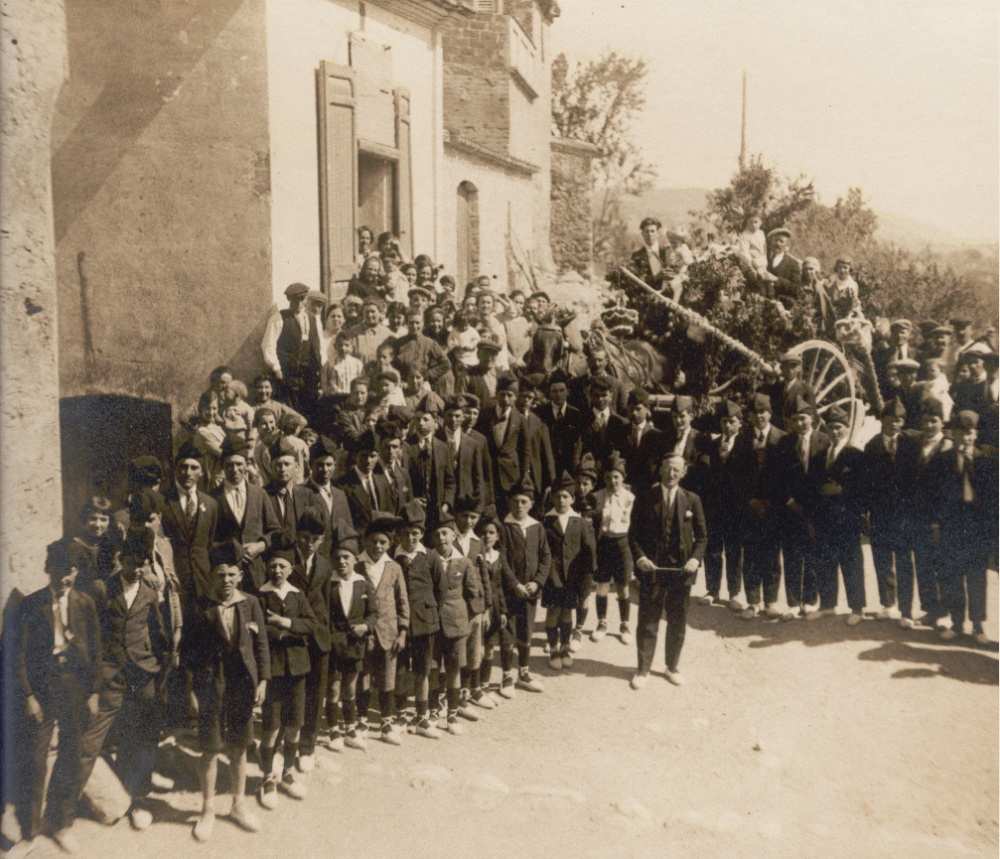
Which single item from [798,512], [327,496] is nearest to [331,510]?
[327,496]

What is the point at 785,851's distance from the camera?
166 inches

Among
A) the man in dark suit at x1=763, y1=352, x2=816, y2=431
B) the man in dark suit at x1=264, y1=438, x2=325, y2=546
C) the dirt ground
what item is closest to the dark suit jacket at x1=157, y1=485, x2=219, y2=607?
the man in dark suit at x1=264, y1=438, x2=325, y2=546

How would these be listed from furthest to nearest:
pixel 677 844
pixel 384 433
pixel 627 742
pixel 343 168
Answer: pixel 343 168
pixel 384 433
pixel 627 742
pixel 677 844

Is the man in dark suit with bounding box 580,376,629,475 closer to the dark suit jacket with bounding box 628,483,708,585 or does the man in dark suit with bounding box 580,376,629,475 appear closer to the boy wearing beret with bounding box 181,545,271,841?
the dark suit jacket with bounding box 628,483,708,585

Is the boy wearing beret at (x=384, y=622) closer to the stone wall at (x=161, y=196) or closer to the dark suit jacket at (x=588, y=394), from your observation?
the stone wall at (x=161, y=196)

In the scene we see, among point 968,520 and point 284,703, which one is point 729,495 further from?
point 284,703

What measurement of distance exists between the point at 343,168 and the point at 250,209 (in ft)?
3.14

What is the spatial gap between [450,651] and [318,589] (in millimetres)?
941

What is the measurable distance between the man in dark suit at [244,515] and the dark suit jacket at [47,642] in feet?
2.22

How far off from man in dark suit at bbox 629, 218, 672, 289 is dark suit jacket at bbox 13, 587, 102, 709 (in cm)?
433

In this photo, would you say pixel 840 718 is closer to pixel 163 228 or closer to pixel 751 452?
pixel 751 452

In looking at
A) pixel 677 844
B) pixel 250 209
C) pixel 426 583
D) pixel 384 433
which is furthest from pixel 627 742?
pixel 250 209

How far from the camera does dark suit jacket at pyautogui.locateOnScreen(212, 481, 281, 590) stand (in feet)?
14.2

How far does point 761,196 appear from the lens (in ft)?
17.9
